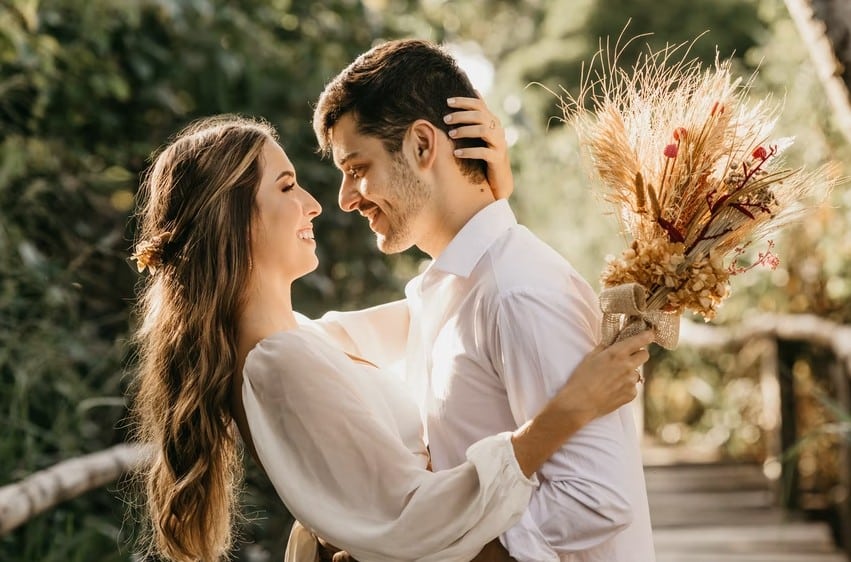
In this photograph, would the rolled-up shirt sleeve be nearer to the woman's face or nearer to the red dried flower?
the red dried flower

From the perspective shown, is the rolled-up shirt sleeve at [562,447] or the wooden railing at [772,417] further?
the wooden railing at [772,417]

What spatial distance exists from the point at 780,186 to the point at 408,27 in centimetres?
361

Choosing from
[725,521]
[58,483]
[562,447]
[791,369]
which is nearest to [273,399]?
[562,447]

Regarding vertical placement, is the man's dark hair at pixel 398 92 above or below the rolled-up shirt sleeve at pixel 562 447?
above

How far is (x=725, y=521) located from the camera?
6.21 metres

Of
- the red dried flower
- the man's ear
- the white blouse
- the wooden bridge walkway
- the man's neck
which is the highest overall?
the man's ear

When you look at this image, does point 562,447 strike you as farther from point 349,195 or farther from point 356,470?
point 349,195

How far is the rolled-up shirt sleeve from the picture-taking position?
2.01 m

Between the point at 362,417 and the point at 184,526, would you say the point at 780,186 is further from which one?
the point at 184,526

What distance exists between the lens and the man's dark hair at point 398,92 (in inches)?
93.7

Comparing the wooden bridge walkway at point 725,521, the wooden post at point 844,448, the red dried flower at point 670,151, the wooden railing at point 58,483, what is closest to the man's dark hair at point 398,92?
the red dried flower at point 670,151

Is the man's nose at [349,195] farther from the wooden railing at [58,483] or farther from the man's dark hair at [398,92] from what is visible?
the wooden railing at [58,483]

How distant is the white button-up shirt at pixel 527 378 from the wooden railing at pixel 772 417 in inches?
42.2

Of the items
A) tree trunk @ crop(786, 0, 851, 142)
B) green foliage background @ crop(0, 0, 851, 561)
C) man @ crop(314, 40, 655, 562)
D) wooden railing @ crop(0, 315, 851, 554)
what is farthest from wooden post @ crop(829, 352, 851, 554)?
man @ crop(314, 40, 655, 562)
